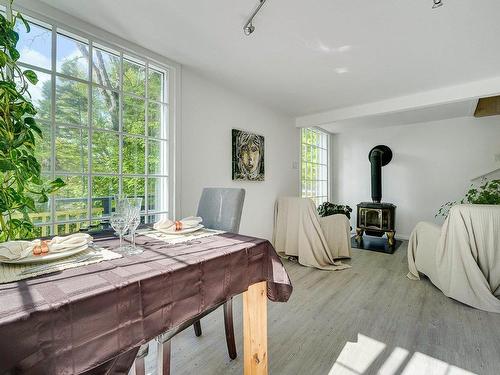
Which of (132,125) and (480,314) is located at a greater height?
(132,125)

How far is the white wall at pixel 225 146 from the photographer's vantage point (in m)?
2.59

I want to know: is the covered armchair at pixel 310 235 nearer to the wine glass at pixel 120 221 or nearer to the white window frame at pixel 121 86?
the white window frame at pixel 121 86

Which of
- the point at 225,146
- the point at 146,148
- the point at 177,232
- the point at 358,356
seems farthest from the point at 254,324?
the point at 225,146

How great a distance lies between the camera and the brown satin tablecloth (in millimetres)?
558

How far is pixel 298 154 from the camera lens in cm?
440

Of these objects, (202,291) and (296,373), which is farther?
(296,373)

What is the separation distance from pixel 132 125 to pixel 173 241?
1.42m

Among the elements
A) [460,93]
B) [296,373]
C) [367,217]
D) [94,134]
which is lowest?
[296,373]

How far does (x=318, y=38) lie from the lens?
2.01 meters

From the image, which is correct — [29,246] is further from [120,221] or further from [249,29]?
[249,29]

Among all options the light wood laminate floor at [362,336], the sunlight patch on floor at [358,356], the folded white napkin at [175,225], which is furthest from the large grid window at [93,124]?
the sunlight patch on floor at [358,356]

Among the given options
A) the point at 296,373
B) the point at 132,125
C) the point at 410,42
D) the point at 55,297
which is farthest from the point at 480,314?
the point at 132,125

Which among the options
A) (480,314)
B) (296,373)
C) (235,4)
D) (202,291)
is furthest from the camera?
(480,314)

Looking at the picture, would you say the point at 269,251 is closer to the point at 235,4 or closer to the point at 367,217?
the point at 235,4
